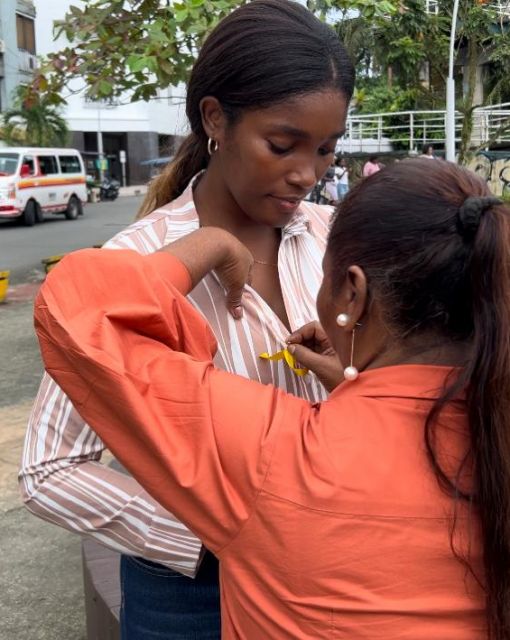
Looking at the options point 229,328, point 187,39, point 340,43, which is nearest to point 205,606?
point 229,328

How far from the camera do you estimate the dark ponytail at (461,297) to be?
0.86 m

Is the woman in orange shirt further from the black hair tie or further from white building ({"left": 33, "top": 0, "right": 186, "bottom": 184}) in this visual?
white building ({"left": 33, "top": 0, "right": 186, "bottom": 184})

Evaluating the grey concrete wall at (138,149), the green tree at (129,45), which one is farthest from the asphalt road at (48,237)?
the grey concrete wall at (138,149)

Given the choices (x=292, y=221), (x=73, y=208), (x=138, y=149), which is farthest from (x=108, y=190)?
(x=292, y=221)

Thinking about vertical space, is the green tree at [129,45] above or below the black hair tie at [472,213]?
above

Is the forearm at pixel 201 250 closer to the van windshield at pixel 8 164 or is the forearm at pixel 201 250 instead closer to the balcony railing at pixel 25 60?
the van windshield at pixel 8 164

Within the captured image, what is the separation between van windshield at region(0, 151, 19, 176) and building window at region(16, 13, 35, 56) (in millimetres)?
12361

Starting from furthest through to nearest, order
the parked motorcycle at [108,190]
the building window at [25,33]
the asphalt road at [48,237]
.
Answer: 1. the building window at [25,33]
2. the parked motorcycle at [108,190]
3. the asphalt road at [48,237]

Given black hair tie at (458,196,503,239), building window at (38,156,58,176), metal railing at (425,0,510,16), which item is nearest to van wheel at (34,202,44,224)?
building window at (38,156,58,176)

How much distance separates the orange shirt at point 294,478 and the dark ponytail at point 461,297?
0.02 m

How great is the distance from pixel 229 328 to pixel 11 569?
236 cm

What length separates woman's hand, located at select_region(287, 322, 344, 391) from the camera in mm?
1255

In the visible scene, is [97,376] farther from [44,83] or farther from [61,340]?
[44,83]

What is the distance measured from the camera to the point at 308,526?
0.87 metres
